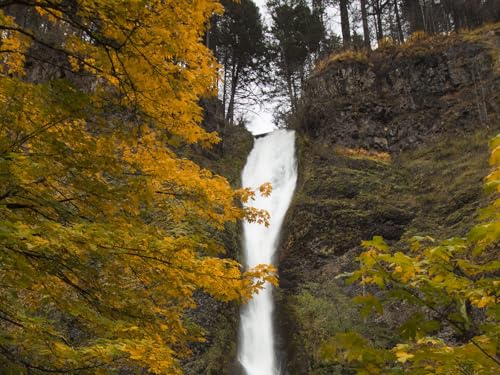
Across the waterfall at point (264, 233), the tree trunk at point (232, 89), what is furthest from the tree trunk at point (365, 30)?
the tree trunk at point (232, 89)

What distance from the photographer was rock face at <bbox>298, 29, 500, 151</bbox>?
65.9 feet

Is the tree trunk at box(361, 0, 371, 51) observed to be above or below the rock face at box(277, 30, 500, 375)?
above

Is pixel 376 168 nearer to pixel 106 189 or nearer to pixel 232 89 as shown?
pixel 232 89

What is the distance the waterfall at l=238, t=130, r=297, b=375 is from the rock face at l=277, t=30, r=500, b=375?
24.7 inches

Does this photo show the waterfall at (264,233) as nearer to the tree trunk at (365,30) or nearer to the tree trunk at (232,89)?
the tree trunk at (232,89)

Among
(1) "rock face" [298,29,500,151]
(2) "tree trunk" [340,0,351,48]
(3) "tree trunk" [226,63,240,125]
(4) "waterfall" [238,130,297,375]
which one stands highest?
(2) "tree trunk" [340,0,351,48]

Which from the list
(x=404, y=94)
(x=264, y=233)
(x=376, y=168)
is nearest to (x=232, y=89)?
(x=404, y=94)

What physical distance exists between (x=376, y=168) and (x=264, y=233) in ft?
18.7

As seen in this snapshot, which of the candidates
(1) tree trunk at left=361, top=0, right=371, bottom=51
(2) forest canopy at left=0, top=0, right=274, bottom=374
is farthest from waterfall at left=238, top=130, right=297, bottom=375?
(1) tree trunk at left=361, top=0, right=371, bottom=51

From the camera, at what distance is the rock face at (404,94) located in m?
20.1

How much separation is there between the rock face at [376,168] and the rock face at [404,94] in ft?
0.17

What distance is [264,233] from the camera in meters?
18.5

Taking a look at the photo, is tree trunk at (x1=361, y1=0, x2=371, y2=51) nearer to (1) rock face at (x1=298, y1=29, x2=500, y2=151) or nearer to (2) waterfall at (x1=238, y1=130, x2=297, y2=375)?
(1) rock face at (x1=298, y1=29, x2=500, y2=151)

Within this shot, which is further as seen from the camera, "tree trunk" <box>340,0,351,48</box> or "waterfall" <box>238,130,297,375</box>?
"tree trunk" <box>340,0,351,48</box>
